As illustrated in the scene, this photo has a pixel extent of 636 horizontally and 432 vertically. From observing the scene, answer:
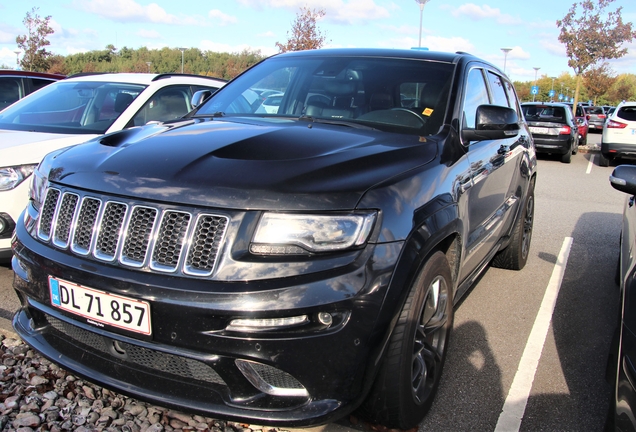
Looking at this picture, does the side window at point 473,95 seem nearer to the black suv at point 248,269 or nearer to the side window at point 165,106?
the black suv at point 248,269

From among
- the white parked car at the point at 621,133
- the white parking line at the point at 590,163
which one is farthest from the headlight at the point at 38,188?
the white parked car at the point at 621,133

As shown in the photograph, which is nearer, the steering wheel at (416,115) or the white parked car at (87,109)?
the steering wheel at (416,115)

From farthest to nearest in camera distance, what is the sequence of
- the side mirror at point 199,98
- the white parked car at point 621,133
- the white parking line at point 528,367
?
the white parked car at point 621,133
the side mirror at point 199,98
the white parking line at point 528,367

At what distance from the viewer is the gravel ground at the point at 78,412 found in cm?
256

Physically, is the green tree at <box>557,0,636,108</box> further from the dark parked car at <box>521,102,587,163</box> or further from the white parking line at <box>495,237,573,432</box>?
the white parking line at <box>495,237,573,432</box>

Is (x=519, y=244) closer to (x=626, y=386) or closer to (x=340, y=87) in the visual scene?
(x=340, y=87)

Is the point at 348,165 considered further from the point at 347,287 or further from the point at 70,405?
the point at 70,405

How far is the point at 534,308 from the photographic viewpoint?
14.6ft

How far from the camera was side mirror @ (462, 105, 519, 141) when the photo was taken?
129 inches

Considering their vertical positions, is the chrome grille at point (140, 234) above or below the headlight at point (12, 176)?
above

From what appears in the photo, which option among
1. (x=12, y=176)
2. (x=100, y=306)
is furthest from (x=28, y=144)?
(x=100, y=306)

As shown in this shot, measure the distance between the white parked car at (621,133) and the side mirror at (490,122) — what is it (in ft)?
42.1

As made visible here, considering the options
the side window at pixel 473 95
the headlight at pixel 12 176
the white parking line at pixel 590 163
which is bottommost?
the white parking line at pixel 590 163

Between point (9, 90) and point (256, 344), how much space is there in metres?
7.80
